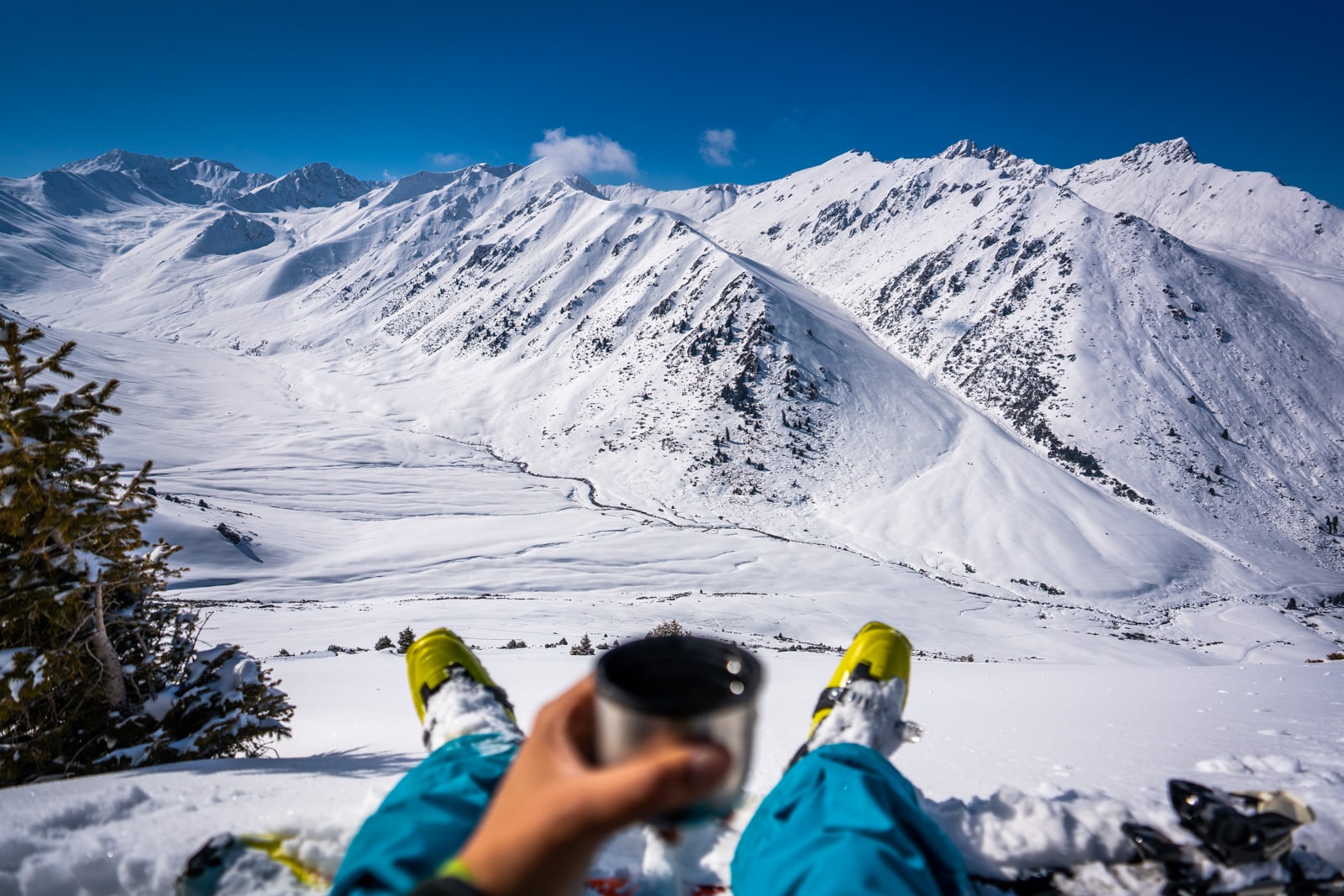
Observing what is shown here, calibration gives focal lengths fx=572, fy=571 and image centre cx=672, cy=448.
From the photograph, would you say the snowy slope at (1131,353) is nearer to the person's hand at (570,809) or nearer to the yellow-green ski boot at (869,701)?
the yellow-green ski boot at (869,701)

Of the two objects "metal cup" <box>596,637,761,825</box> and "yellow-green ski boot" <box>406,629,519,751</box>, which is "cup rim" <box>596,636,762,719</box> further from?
"yellow-green ski boot" <box>406,629,519,751</box>

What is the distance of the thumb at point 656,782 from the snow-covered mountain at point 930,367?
1523 inches

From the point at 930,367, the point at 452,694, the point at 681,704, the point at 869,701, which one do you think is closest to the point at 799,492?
the point at 930,367

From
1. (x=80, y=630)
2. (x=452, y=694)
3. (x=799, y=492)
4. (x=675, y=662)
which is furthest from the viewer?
(x=799, y=492)

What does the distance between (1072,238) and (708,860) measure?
3704 inches

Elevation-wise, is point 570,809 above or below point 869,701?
above

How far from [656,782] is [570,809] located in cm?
14

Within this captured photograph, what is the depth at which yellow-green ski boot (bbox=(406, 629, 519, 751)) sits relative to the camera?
8.68ft

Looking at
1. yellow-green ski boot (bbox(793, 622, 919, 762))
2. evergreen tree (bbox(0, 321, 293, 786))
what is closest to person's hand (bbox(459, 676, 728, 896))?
yellow-green ski boot (bbox(793, 622, 919, 762))

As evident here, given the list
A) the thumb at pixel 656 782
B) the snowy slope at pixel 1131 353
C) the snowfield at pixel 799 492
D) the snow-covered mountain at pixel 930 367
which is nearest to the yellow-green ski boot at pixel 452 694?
the snowfield at pixel 799 492

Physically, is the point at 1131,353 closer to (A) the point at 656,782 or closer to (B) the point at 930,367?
(B) the point at 930,367

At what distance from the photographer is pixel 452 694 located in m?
2.90

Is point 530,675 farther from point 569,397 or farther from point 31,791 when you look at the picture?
point 569,397

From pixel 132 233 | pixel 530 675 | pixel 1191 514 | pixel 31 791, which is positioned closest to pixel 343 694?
pixel 530 675
